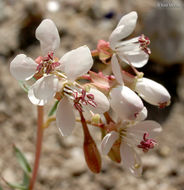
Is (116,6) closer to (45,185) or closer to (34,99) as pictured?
(45,185)

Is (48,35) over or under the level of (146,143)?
over

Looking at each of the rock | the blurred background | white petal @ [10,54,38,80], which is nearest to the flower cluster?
white petal @ [10,54,38,80]

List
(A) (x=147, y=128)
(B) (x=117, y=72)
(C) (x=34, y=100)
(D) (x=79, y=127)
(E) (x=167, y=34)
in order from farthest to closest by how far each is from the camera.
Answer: (E) (x=167, y=34) < (D) (x=79, y=127) < (A) (x=147, y=128) < (B) (x=117, y=72) < (C) (x=34, y=100)

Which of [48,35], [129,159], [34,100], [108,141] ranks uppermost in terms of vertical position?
[48,35]

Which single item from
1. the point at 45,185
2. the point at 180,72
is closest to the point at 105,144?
the point at 45,185

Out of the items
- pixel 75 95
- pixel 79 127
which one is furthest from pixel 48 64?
pixel 79 127

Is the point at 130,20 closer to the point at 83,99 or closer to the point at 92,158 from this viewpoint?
the point at 83,99

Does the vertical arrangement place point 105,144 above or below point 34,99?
below
